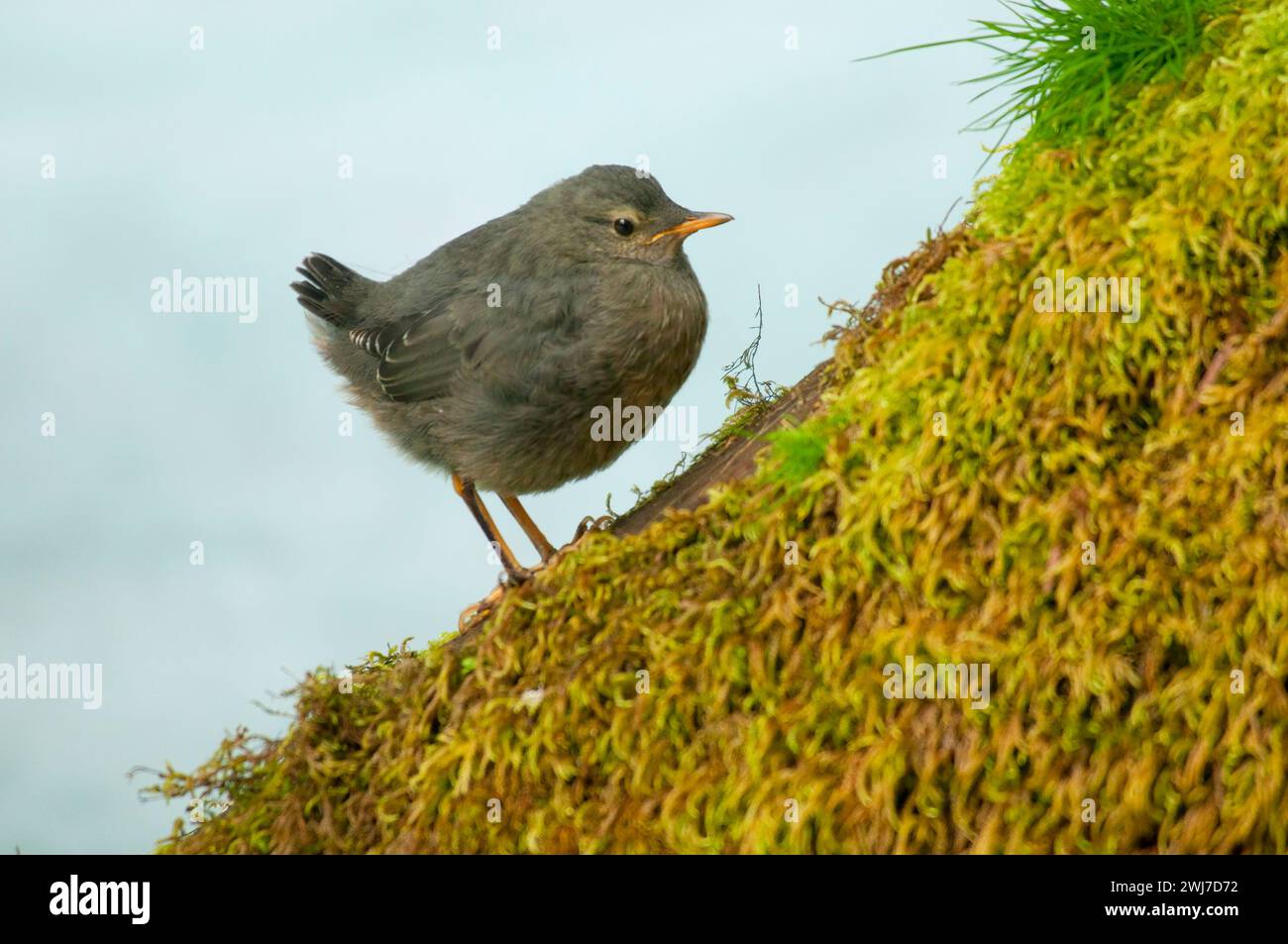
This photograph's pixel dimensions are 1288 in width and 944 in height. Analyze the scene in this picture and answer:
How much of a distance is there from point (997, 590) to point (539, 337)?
103 inches

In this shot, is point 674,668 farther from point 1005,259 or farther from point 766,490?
point 1005,259

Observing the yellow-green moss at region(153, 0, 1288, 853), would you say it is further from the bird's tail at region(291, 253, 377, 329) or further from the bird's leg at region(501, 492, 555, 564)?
the bird's tail at region(291, 253, 377, 329)

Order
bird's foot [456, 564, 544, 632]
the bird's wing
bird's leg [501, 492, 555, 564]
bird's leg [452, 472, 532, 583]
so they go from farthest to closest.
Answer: bird's leg [501, 492, 555, 564], bird's leg [452, 472, 532, 583], the bird's wing, bird's foot [456, 564, 544, 632]

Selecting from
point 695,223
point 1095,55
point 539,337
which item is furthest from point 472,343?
point 1095,55

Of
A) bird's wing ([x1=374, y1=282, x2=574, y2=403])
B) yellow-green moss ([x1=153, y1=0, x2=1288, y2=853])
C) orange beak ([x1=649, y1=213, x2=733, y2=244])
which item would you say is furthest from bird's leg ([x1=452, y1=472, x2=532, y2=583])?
yellow-green moss ([x1=153, y1=0, x2=1288, y2=853])

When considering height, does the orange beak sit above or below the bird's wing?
above

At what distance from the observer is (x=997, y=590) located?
9.27 ft

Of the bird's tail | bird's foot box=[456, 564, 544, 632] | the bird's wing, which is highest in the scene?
the bird's tail

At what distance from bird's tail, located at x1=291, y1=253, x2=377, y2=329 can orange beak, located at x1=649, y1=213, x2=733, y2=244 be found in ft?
5.31

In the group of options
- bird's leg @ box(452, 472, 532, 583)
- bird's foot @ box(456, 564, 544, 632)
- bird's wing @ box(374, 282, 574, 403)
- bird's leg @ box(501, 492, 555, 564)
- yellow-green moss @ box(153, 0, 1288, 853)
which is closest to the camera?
yellow-green moss @ box(153, 0, 1288, 853)

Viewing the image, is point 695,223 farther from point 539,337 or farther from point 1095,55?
point 1095,55

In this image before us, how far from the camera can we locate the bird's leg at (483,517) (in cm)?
514

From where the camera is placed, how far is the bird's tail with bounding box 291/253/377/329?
591cm
